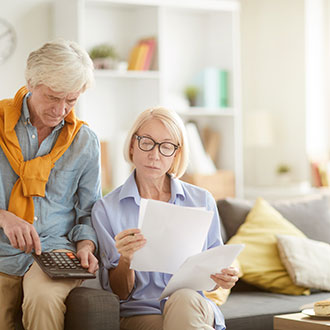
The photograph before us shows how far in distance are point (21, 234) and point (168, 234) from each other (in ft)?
1.54

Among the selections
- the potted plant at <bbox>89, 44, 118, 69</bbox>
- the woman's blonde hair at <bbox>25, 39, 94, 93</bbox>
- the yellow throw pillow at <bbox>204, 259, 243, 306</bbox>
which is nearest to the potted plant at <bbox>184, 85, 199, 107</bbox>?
the potted plant at <bbox>89, 44, 118, 69</bbox>

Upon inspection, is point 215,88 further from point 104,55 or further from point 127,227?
point 127,227

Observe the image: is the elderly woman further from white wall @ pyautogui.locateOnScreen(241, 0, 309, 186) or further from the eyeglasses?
white wall @ pyautogui.locateOnScreen(241, 0, 309, 186)

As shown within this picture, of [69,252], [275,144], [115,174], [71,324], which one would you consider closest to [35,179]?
[69,252]

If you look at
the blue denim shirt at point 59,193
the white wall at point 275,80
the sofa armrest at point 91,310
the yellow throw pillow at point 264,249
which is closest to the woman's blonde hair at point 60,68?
the blue denim shirt at point 59,193

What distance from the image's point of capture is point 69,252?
221 centimetres

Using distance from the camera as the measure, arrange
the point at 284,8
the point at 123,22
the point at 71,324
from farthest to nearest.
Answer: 1. the point at 284,8
2. the point at 123,22
3. the point at 71,324

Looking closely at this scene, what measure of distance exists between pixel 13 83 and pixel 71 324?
289 cm

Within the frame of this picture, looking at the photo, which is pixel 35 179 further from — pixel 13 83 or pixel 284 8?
pixel 284 8

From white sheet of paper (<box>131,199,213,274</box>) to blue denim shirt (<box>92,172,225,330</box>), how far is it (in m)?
0.20

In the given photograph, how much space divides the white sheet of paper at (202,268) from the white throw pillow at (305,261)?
3.37 ft

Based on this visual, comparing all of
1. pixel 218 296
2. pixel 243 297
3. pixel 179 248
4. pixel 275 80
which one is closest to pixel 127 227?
pixel 179 248

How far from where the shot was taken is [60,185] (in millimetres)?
2305

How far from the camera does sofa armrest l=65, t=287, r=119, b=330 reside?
6.68 ft
